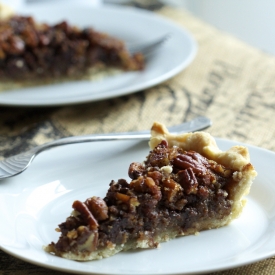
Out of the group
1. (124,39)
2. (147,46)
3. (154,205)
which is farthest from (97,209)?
(124,39)

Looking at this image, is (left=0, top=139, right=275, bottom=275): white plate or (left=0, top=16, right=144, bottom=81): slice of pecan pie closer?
(left=0, top=139, right=275, bottom=275): white plate

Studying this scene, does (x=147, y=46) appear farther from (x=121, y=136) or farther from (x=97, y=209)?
(x=97, y=209)

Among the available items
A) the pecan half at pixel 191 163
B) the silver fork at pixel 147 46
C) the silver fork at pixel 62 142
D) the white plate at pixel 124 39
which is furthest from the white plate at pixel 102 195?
the silver fork at pixel 147 46

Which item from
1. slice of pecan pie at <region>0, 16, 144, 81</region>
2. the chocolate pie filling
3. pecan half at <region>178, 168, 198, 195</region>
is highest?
pecan half at <region>178, 168, 198, 195</region>

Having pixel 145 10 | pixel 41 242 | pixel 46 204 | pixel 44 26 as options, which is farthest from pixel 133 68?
pixel 41 242

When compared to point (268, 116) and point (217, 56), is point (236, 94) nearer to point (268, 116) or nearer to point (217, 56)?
point (268, 116)

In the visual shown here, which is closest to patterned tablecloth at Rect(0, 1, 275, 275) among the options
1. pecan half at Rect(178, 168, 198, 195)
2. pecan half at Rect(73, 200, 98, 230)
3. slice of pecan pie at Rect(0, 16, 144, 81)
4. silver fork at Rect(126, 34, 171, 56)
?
silver fork at Rect(126, 34, 171, 56)

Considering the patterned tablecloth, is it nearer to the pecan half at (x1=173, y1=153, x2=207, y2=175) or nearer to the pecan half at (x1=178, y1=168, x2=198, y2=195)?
the pecan half at (x1=173, y1=153, x2=207, y2=175)

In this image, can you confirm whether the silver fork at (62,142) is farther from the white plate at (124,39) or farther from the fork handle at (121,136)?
the white plate at (124,39)
